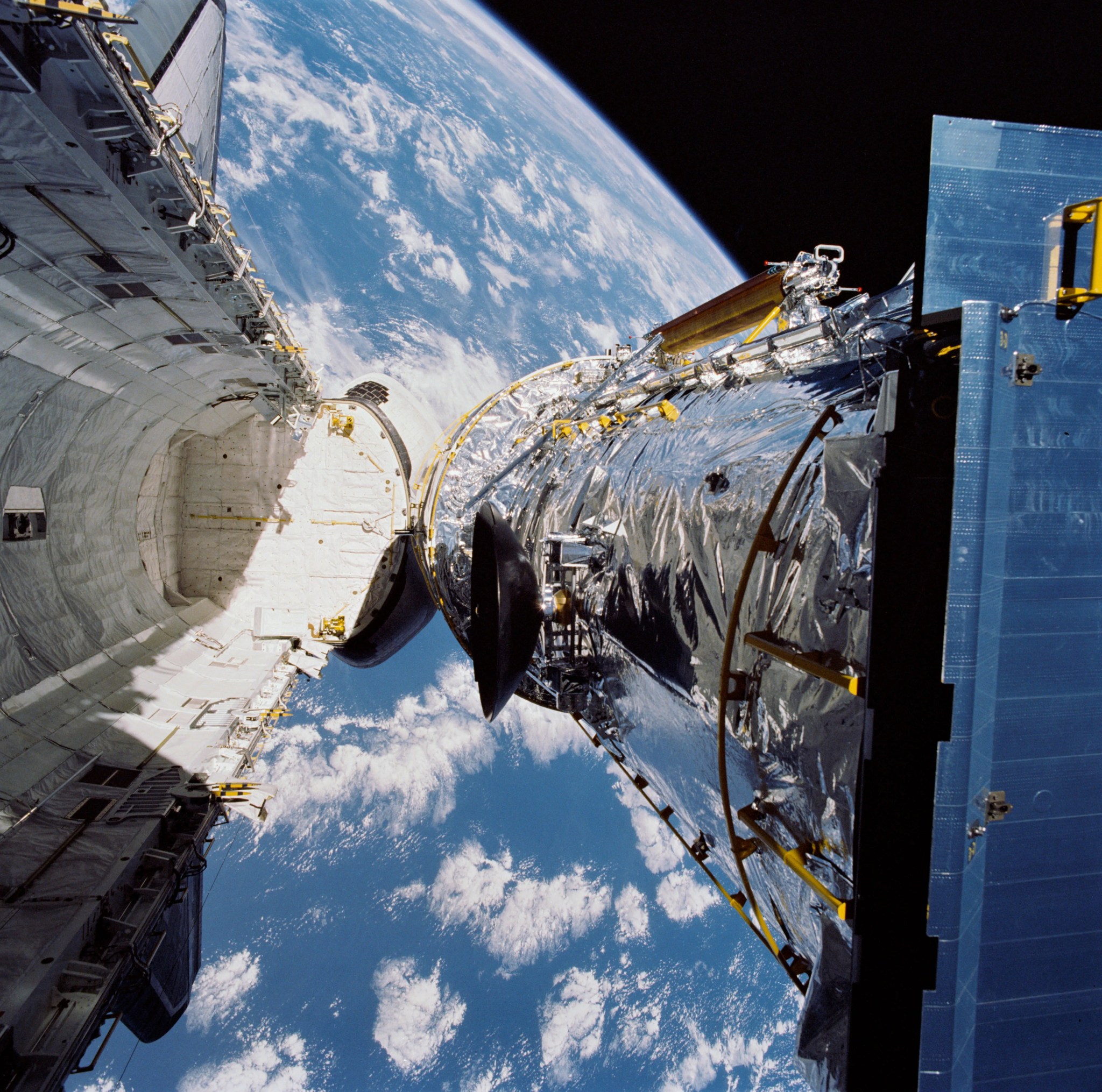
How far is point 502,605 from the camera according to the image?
3713mm

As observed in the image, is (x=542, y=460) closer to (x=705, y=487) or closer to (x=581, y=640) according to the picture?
(x=581, y=640)

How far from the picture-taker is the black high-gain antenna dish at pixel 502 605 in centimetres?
380

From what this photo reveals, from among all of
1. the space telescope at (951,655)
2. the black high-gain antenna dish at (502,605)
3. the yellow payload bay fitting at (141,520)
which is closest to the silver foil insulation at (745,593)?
the space telescope at (951,655)

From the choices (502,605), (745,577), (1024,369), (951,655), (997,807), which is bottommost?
(997,807)

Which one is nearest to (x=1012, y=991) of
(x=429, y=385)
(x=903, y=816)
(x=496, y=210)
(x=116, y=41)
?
(x=903, y=816)

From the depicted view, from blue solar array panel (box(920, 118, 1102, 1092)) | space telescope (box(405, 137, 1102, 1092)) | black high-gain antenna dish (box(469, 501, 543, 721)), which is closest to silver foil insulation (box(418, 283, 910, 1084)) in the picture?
space telescope (box(405, 137, 1102, 1092))

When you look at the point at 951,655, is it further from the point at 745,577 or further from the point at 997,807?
the point at 745,577

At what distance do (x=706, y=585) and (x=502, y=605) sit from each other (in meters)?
1.44

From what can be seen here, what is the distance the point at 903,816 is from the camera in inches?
67.8

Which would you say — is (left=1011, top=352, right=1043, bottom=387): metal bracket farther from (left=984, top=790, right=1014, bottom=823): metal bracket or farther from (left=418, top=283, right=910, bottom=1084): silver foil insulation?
(left=984, top=790, right=1014, bottom=823): metal bracket

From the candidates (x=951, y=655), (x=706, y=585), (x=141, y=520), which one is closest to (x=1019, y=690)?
(x=951, y=655)

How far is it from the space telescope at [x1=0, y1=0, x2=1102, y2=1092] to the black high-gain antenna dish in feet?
0.11

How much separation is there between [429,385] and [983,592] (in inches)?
699

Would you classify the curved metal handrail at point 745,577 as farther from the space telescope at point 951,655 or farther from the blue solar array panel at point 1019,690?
the blue solar array panel at point 1019,690
